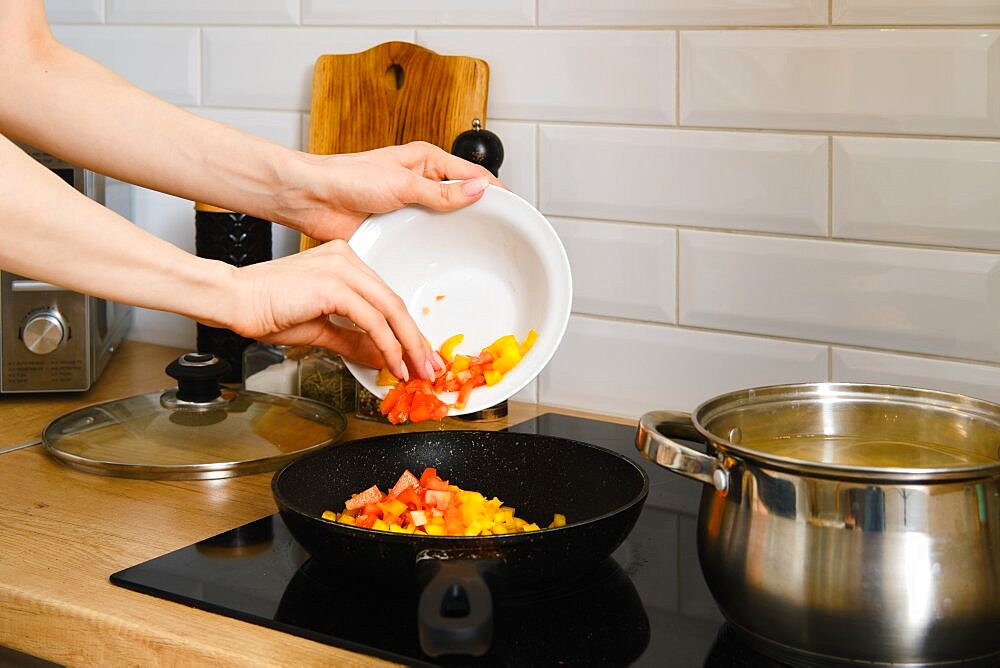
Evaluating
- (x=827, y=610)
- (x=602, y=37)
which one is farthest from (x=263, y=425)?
(x=827, y=610)

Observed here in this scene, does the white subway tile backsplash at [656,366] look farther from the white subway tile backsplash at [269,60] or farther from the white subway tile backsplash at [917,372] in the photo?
the white subway tile backsplash at [269,60]

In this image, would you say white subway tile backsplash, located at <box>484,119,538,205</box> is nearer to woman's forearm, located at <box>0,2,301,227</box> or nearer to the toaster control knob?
woman's forearm, located at <box>0,2,301,227</box>

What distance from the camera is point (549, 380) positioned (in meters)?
1.42

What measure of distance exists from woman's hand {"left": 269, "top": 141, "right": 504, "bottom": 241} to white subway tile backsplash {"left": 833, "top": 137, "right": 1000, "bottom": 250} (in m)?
0.37

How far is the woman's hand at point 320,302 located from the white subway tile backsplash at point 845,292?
15.9 inches

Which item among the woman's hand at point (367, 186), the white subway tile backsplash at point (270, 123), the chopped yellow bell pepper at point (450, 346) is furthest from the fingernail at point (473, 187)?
the white subway tile backsplash at point (270, 123)

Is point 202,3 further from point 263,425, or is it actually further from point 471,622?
point 471,622

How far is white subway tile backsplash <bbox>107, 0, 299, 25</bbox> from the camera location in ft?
5.08

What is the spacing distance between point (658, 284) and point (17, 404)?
0.81 m

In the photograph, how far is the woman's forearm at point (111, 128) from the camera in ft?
3.59

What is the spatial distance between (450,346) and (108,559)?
0.37m

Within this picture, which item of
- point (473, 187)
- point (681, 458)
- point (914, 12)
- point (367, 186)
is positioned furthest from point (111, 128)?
point (914, 12)

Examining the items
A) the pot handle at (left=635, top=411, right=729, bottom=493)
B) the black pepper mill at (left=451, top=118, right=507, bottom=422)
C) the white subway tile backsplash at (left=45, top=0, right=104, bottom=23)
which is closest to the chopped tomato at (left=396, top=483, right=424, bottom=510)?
the pot handle at (left=635, top=411, right=729, bottom=493)

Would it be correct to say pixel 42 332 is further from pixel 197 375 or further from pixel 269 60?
pixel 269 60
